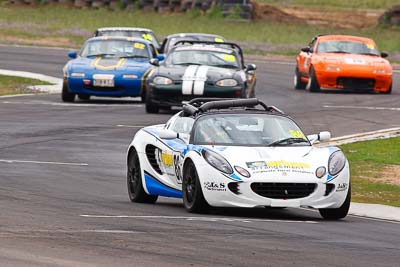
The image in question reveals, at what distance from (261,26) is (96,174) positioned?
38480mm

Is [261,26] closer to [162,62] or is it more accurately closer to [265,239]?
[162,62]

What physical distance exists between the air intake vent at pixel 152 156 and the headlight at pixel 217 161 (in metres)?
1.32

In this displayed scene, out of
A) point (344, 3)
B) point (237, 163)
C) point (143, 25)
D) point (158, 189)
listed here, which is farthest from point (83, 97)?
point (344, 3)

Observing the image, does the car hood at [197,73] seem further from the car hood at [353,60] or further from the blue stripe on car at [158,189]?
the blue stripe on car at [158,189]

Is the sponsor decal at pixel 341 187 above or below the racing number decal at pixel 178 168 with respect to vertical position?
above

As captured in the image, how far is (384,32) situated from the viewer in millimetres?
54562

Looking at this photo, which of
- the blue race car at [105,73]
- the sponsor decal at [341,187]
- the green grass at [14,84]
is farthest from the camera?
the green grass at [14,84]

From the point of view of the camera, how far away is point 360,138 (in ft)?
74.2

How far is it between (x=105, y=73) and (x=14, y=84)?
638 cm

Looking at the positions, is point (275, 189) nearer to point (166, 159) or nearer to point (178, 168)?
point (178, 168)

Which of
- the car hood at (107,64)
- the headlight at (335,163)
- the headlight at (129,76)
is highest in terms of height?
the headlight at (335,163)

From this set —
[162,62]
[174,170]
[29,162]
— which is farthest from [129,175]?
[162,62]

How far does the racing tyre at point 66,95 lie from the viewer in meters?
28.8

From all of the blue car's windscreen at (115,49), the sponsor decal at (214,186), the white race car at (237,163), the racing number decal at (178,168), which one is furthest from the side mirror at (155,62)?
the sponsor decal at (214,186)
